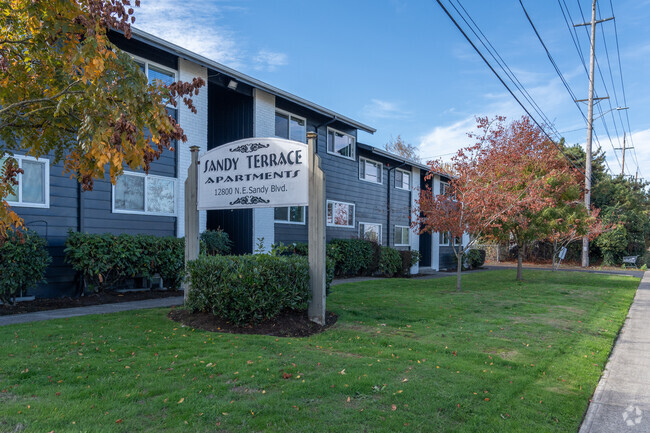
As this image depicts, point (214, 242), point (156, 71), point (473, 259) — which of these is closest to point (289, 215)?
point (214, 242)

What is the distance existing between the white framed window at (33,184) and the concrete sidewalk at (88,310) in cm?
271

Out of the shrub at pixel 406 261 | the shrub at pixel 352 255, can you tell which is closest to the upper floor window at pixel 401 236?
the shrub at pixel 406 261

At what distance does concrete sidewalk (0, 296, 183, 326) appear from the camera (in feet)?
25.5

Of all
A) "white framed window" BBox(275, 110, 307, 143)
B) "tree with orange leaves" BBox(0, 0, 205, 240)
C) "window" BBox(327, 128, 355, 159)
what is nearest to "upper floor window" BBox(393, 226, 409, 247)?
"window" BBox(327, 128, 355, 159)

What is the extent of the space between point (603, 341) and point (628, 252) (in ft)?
98.9

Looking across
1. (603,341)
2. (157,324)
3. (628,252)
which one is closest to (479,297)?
(603,341)

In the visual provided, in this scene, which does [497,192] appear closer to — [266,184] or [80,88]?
[266,184]

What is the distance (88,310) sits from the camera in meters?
8.87

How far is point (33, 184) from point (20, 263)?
6.95ft

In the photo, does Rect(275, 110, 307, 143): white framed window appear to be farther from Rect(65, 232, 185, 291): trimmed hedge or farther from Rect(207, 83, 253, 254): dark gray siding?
Rect(65, 232, 185, 291): trimmed hedge

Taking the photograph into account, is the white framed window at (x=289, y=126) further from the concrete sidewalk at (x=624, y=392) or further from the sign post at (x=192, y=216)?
the concrete sidewalk at (x=624, y=392)

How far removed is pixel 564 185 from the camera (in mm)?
17266

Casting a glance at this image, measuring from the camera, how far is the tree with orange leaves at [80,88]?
409 cm

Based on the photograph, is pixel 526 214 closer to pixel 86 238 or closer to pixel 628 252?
pixel 86 238
